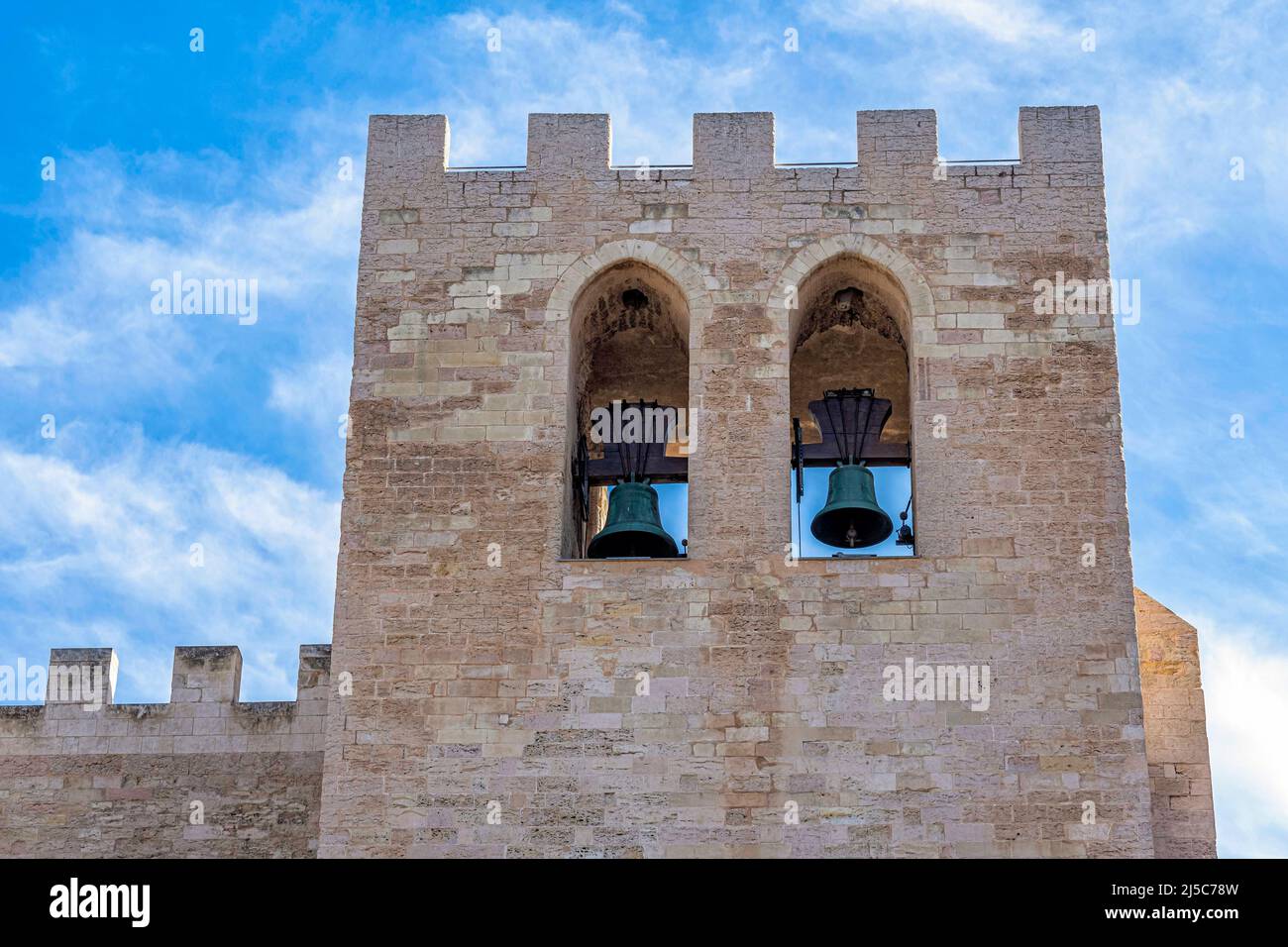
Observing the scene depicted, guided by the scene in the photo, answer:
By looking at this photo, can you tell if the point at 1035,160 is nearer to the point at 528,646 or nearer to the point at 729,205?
the point at 729,205

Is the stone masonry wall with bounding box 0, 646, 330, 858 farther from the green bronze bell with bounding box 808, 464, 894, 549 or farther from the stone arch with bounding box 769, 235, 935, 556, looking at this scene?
the stone arch with bounding box 769, 235, 935, 556

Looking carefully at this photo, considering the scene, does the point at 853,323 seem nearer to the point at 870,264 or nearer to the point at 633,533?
the point at 870,264

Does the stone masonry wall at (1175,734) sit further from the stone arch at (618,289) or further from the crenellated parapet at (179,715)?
the crenellated parapet at (179,715)

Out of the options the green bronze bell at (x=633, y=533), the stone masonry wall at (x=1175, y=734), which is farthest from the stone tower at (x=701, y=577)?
the green bronze bell at (x=633, y=533)

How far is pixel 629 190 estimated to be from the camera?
19469mm

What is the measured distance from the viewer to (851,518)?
1902 cm

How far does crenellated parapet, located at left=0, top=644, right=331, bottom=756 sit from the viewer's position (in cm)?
1922

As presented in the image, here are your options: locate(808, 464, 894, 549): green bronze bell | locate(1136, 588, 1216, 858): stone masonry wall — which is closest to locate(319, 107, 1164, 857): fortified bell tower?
locate(808, 464, 894, 549): green bronze bell

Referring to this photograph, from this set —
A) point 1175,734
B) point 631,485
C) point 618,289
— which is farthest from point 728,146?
point 1175,734

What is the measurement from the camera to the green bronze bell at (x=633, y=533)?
1875 centimetres

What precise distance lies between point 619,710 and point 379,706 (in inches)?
63.2

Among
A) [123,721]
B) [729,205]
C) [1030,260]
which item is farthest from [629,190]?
[123,721]

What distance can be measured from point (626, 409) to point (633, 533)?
55.0 inches

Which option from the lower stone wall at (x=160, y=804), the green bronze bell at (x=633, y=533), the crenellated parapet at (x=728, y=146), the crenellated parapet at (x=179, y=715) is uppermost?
the crenellated parapet at (x=728, y=146)
